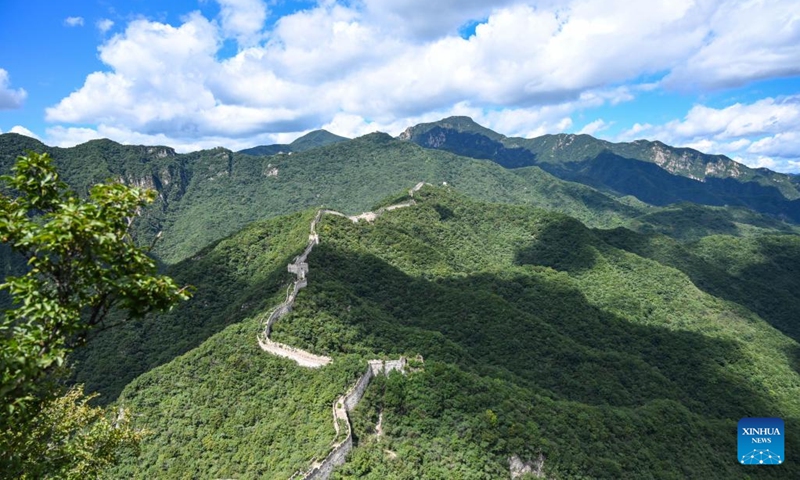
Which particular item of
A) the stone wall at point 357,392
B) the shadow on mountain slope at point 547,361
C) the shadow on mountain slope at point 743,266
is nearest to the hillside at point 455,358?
the shadow on mountain slope at point 547,361

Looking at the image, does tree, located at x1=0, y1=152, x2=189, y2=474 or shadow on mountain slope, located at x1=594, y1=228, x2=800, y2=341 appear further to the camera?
shadow on mountain slope, located at x1=594, y1=228, x2=800, y2=341

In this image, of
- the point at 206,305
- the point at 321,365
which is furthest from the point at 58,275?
the point at 206,305

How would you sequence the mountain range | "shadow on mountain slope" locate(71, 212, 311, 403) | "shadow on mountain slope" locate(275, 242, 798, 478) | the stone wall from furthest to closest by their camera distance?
1. "shadow on mountain slope" locate(71, 212, 311, 403)
2. "shadow on mountain slope" locate(275, 242, 798, 478)
3. the stone wall
4. the mountain range

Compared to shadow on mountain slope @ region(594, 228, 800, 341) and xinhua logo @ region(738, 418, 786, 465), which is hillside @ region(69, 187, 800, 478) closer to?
shadow on mountain slope @ region(594, 228, 800, 341)

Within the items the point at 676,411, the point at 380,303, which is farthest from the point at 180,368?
the point at 676,411

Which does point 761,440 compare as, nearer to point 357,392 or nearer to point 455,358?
point 455,358

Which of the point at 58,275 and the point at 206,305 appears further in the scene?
the point at 206,305

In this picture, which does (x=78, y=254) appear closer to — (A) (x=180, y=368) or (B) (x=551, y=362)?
(A) (x=180, y=368)

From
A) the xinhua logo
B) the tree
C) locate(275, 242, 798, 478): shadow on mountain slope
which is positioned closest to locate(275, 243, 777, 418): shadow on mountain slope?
locate(275, 242, 798, 478): shadow on mountain slope
